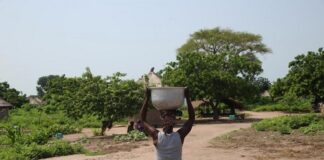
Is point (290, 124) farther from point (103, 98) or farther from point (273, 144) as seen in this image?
point (103, 98)

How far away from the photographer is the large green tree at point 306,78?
26922mm

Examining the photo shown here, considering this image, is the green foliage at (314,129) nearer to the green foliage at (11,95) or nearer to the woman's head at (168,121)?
the woman's head at (168,121)

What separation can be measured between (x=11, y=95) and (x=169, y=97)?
175 ft

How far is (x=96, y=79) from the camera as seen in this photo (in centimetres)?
2275

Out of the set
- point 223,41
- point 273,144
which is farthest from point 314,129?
point 223,41

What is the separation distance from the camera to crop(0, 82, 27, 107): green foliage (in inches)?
2156

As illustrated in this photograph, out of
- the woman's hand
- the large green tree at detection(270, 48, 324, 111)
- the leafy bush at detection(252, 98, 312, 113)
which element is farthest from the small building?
the woman's hand

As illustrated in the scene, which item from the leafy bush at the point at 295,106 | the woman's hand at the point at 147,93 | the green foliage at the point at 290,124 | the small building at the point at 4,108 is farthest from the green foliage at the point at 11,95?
the woman's hand at the point at 147,93

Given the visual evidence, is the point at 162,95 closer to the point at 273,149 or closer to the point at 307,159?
the point at 307,159

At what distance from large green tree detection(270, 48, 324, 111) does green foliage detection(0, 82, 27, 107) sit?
36260 millimetres

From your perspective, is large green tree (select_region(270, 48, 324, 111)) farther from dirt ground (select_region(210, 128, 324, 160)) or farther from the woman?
the woman

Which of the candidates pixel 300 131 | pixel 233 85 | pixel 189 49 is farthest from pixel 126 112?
pixel 189 49

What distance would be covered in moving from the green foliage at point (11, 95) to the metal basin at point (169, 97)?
171ft

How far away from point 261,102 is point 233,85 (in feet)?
61.9
